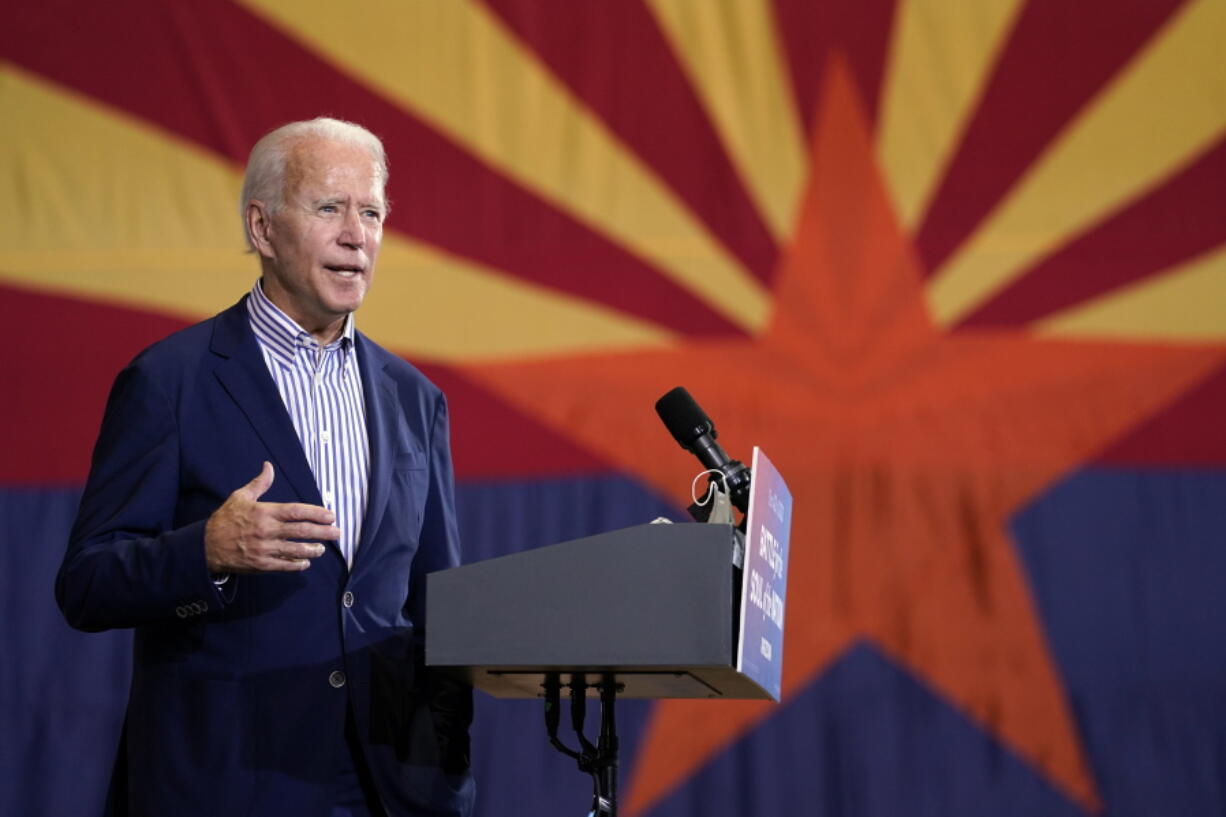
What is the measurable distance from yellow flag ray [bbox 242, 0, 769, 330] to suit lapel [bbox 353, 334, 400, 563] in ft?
4.96

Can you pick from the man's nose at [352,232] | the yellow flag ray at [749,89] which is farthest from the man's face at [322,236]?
the yellow flag ray at [749,89]

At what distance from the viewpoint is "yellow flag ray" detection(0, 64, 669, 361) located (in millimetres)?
3322

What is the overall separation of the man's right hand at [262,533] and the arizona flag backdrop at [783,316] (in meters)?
1.82

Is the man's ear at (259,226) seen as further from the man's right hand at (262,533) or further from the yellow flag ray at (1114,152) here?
the yellow flag ray at (1114,152)

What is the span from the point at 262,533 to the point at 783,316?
6.76 ft

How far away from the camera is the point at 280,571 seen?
1.48 m

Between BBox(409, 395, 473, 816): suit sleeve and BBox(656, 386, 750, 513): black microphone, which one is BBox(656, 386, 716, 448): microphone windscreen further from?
BBox(409, 395, 473, 816): suit sleeve

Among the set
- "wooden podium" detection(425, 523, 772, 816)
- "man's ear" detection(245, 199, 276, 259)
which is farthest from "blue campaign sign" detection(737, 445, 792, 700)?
"man's ear" detection(245, 199, 276, 259)

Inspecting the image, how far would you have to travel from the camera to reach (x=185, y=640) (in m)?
1.65

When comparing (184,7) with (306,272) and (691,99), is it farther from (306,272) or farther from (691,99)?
(306,272)

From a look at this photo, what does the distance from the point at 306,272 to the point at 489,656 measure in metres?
0.68

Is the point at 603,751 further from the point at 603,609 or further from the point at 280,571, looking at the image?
the point at 280,571

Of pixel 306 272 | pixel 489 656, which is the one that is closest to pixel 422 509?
pixel 306 272

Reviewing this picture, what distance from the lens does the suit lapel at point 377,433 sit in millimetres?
1724
